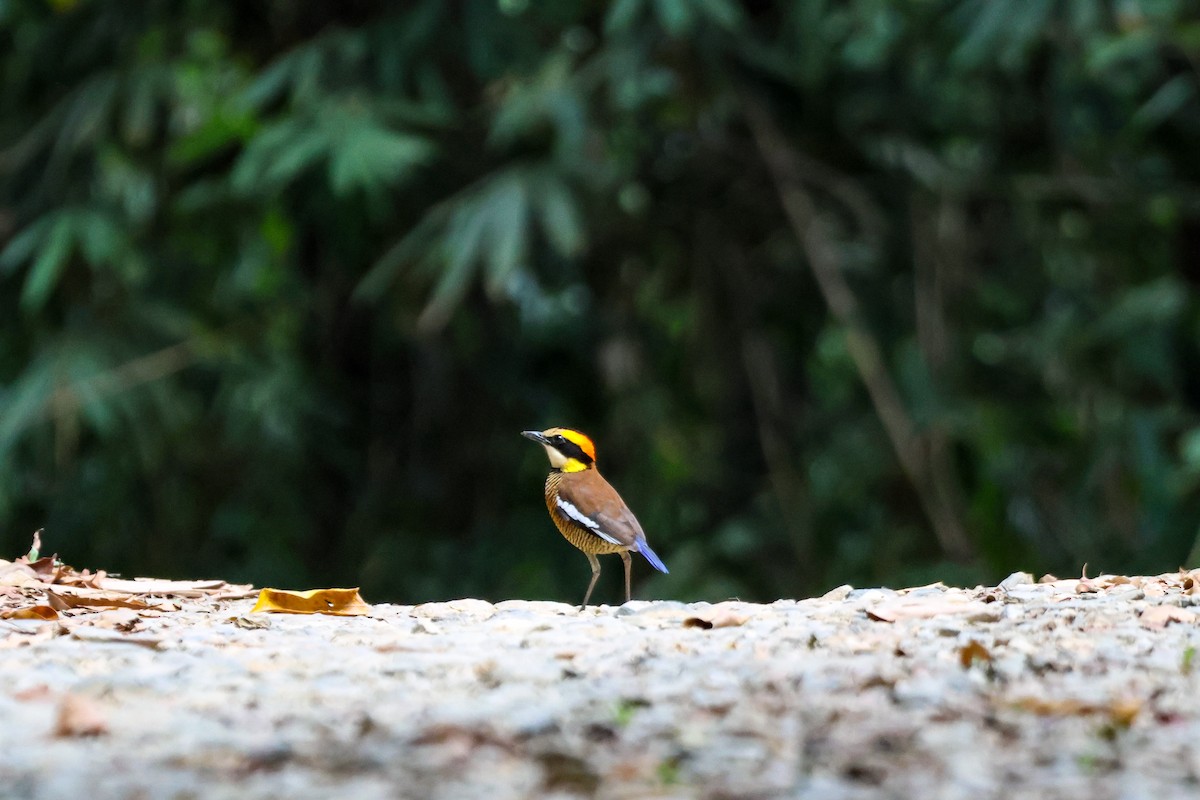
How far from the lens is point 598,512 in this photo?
6.44 metres

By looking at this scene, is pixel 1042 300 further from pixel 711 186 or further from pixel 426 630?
pixel 426 630

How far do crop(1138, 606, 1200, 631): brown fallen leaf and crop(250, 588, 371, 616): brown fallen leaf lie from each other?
2.22 m

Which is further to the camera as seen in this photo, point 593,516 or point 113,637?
point 593,516

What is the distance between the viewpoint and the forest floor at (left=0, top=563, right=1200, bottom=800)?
2959mm

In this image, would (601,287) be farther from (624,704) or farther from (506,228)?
(624,704)

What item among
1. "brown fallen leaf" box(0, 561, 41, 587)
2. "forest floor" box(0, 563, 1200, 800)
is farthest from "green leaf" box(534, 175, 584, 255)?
"forest floor" box(0, 563, 1200, 800)

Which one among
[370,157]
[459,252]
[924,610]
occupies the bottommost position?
[924,610]

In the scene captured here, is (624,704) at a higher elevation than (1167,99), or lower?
lower

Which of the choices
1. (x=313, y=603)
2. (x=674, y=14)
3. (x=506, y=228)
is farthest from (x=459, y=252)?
(x=313, y=603)

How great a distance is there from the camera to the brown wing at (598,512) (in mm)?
6402

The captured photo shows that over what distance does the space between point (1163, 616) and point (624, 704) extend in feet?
5.63

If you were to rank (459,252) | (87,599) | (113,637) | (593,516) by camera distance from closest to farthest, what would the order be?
(113,637) → (87,599) → (593,516) → (459,252)

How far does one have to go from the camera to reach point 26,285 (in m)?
9.94

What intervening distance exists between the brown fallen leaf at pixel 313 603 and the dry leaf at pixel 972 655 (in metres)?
2.01
